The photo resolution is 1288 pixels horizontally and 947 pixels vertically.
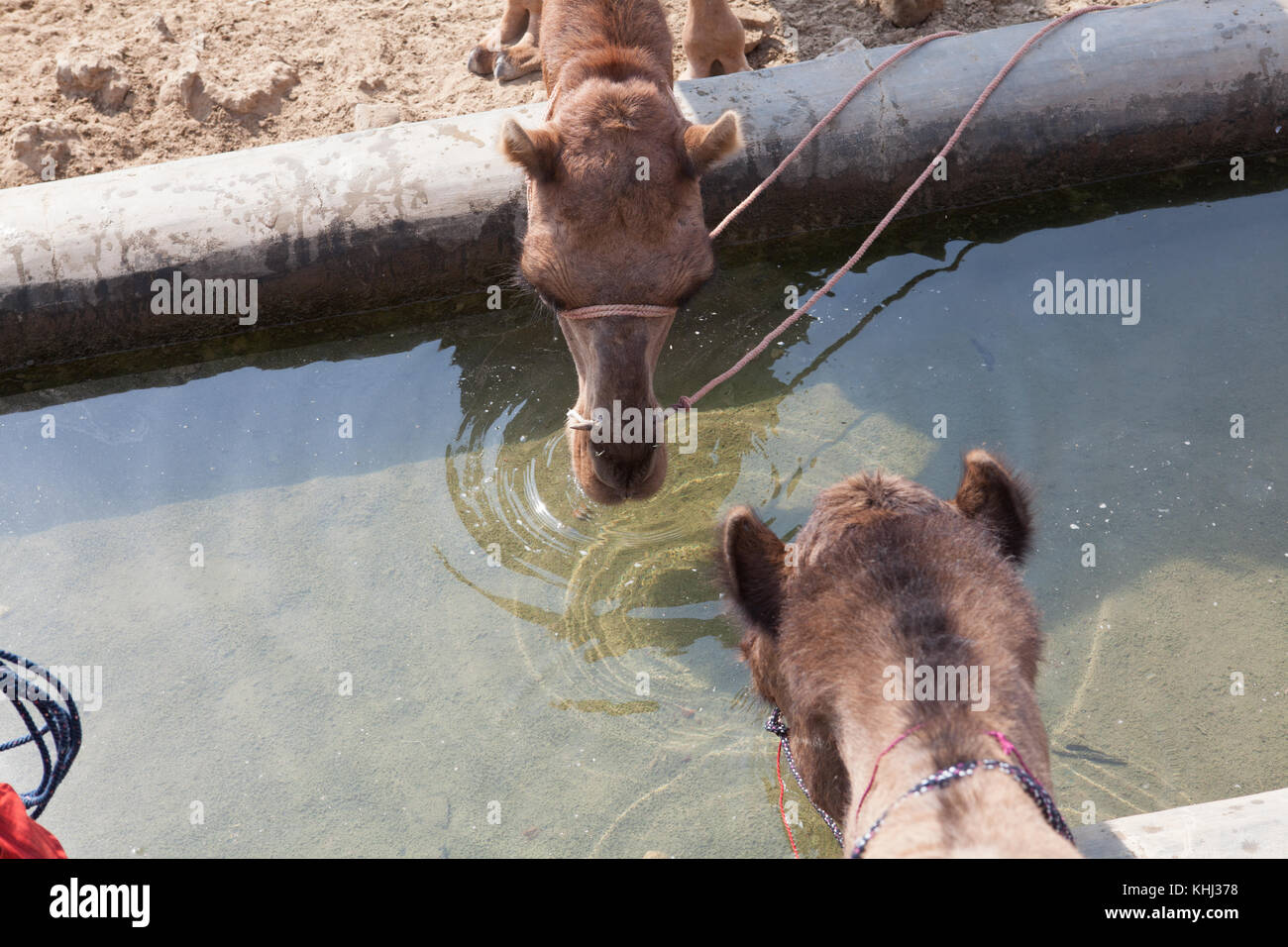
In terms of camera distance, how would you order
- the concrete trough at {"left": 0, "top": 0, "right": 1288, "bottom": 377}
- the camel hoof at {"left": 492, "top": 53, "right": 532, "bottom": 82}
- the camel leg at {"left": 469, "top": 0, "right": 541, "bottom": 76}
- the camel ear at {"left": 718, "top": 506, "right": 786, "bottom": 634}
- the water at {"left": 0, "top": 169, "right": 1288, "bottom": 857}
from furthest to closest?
1. the camel leg at {"left": 469, "top": 0, "right": 541, "bottom": 76}
2. the camel hoof at {"left": 492, "top": 53, "right": 532, "bottom": 82}
3. the concrete trough at {"left": 0, "top": 0, "right": 1288, "bottom": 377}
4. the water at {"left": 0, "top": 169, "right": 1288, "bottom": 857}
5. the camel ear at {"left": 718, "top": 506, "right": 786, "bottom": 634}

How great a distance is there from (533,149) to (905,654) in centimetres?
236

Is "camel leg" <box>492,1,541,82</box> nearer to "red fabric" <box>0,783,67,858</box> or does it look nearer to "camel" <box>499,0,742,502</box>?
"camel" <box>499,0,742,502</box>

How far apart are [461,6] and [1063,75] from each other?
4596 millimetres

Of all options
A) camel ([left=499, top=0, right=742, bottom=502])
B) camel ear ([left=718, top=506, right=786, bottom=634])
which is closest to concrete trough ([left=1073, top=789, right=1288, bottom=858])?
camel ear ([left=718, top=506, right=786, bottom=634])

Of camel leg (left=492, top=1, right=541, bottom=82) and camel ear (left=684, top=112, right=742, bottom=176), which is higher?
camel leg (left=492, top=1, right=541, bottom=82)

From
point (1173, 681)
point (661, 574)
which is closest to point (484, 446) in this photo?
point (661, 574)

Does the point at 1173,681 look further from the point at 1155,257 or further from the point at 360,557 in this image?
the point at 360,557

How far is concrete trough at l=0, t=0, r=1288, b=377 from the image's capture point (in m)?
5.80

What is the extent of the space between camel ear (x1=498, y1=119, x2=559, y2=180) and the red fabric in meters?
2.50

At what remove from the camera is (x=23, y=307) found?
5.79m

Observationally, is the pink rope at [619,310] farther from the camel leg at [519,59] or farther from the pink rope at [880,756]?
the camel leg at [519,59]

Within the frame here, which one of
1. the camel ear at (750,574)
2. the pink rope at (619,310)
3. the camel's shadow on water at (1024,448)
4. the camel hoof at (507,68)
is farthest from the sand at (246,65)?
the camel ear at (750,574)

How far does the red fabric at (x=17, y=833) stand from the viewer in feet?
7.64

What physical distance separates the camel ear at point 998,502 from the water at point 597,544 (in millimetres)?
1326
